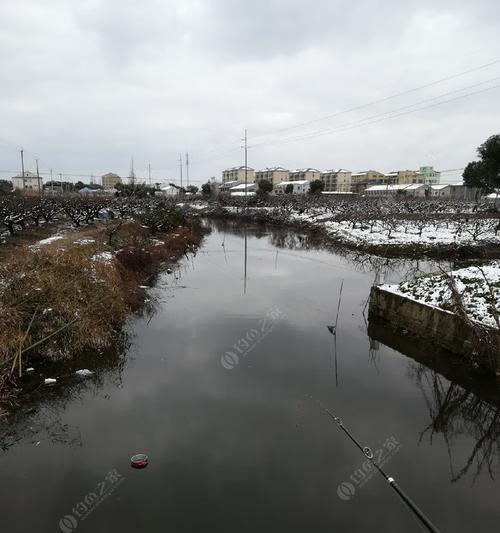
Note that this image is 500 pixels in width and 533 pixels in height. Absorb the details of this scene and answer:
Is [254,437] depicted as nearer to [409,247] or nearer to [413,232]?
[409,247]

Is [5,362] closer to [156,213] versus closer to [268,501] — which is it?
[268,501]

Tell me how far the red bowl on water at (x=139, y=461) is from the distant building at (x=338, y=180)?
399 ft

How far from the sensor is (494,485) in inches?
250

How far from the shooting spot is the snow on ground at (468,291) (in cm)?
1004

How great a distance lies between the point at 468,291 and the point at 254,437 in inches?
312

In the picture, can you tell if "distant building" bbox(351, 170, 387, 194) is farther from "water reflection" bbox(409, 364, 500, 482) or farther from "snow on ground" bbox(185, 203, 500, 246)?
"water reflection" bbox(409, 364, 500, 482)

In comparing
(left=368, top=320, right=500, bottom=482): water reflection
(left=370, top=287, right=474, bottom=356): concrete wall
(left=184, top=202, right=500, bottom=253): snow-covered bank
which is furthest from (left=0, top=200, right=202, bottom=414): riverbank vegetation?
(left=184, top=202, right=500, bottom=253): snow-covered bank

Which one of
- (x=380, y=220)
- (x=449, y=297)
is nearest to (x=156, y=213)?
(x=380, y=220)

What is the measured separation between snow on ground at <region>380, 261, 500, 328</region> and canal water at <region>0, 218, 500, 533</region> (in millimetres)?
1442

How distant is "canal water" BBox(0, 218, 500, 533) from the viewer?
18.8ft

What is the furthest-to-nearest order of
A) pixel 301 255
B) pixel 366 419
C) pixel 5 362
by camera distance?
1. pixel 301 255
2. pixel 5 362
3. pixel 366 419

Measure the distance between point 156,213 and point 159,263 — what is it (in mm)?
11996

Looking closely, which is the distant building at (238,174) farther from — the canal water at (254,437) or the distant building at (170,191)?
the canal water at (254,437)

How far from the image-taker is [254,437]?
7301 millimetres
